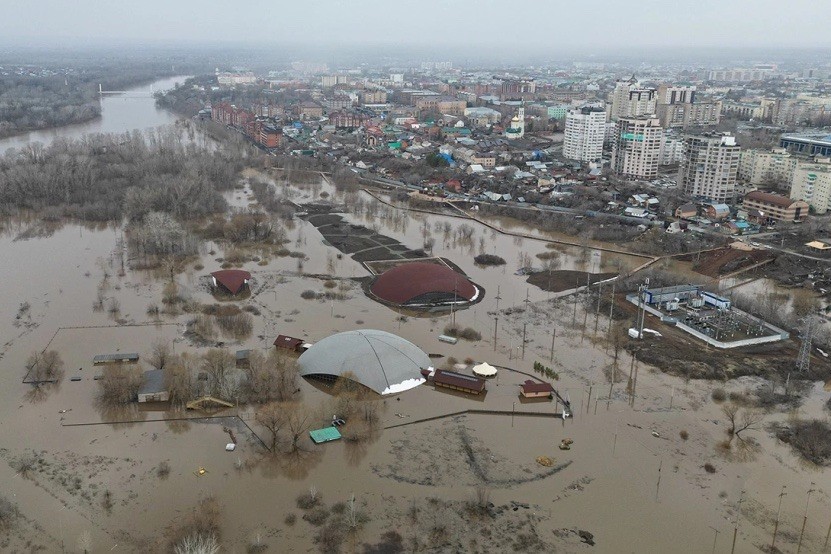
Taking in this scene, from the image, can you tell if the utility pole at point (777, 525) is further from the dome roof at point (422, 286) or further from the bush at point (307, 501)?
the dome roof at point (422, 286)

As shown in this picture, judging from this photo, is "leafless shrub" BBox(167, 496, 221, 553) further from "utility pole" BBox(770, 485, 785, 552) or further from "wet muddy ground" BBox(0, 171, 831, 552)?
"utility pole" BBox(770, 485, 785, 552)

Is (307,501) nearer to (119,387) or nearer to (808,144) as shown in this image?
(119,387)

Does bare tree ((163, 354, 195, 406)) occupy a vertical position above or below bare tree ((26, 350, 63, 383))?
above

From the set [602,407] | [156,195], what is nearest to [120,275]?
[156,195]

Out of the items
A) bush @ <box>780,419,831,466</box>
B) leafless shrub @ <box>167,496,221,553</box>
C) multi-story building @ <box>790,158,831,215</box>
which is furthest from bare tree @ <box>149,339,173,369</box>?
multi-story building @ <box>790,158,831,215</box>

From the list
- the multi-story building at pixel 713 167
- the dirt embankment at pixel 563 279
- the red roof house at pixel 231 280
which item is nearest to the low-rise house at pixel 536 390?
the dirt embankment at pixel 563 279
